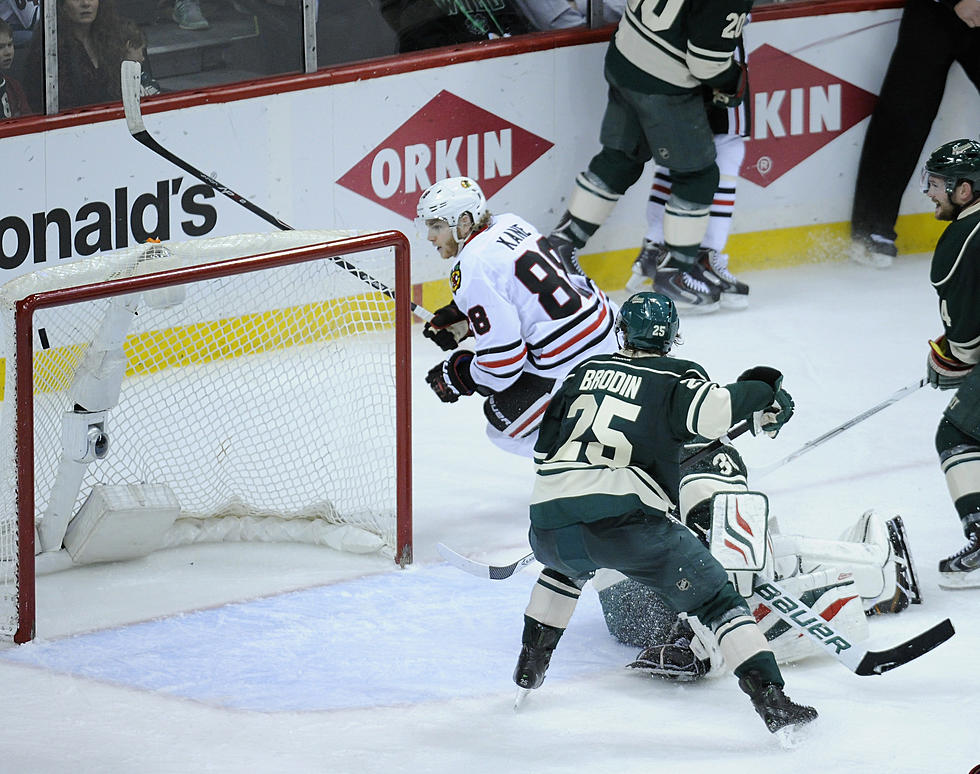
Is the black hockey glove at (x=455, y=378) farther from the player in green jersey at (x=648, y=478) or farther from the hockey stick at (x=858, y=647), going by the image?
the hockey stick at (x=858, y=647)

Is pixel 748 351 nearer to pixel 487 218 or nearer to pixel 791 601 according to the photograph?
pixel 487 218

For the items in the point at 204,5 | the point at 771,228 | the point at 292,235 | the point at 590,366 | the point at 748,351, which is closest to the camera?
the point at 590,366

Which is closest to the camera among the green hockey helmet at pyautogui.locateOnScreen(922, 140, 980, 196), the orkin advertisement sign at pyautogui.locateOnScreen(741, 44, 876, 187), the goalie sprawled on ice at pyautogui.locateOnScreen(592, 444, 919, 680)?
the goalie sprawled on ice at pyautogui.locateOnScreen(592, 444, 919, 680)

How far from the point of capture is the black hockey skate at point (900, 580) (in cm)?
412

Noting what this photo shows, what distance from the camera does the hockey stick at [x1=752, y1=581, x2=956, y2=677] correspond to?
3420 mm

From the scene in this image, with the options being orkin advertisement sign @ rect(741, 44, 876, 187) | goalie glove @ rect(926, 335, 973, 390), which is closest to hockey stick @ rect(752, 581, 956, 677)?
goalie glove @ rect(926, 335, 973, 390)

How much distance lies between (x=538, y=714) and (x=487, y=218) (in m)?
1.39

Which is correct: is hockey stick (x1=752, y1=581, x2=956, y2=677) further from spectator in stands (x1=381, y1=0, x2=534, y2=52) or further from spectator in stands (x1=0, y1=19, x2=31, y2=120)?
spectator in stands (x1=381, y1=0, x2=534, y2=52)

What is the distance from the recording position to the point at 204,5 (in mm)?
5715

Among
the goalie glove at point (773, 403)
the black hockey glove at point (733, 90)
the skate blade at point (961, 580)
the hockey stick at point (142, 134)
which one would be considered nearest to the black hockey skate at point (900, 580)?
the skate blade at point (961, 580)

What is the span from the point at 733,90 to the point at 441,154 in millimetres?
1043

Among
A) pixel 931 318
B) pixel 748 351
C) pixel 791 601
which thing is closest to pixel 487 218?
pixel 791 601

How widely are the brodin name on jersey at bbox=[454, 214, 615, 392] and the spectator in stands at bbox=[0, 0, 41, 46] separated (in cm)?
172

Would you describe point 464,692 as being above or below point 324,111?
below
